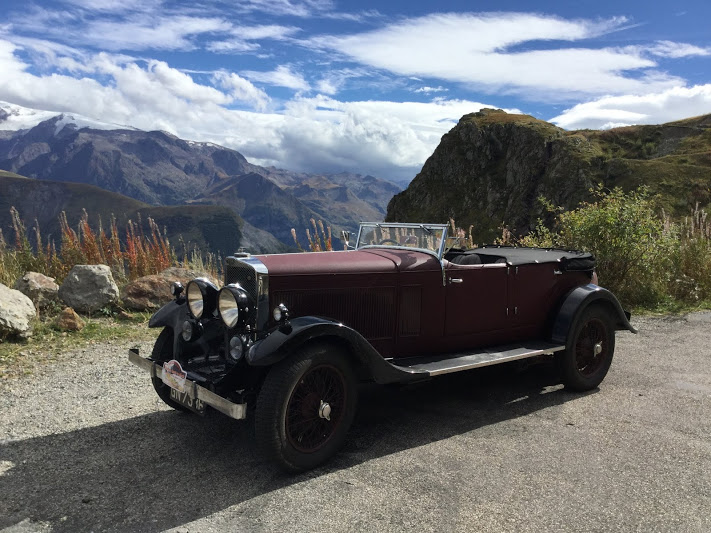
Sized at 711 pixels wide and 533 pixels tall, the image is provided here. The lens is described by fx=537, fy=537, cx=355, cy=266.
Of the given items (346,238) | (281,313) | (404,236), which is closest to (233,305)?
(281,313)

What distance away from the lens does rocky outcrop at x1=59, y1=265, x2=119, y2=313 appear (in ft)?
27.2

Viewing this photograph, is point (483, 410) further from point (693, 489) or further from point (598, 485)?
point (693, 489)

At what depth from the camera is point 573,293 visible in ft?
18.8

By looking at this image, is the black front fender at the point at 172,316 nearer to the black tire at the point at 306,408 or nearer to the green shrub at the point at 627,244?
the black tire at the point at 306,408

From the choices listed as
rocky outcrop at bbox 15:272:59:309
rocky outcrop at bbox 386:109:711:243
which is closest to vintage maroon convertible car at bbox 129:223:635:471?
rocky outcrop at bbox 15:272:59:309

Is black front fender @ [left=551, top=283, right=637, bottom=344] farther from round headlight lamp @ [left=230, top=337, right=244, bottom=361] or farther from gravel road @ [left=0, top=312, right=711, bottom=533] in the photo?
round headlight lamp @ [left=230, top=337, right=244, bottom=361]

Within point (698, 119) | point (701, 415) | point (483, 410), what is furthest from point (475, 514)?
point (698, 119)

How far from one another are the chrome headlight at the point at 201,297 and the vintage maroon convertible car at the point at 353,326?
0.04ft

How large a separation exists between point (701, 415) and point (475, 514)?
3073 millimetres

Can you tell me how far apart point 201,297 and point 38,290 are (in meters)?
5.08

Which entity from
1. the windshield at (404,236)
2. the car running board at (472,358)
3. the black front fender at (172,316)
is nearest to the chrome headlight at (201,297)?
the black front fender at (172,316)

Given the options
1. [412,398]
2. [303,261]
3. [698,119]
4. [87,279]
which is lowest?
[412,398]

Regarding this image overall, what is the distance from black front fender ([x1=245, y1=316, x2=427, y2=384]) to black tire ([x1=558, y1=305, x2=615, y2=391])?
2.21 meters

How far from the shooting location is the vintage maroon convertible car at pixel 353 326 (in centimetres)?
382
